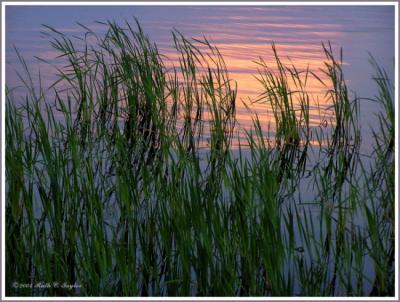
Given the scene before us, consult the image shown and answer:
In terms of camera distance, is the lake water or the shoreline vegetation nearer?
the shoreline vegetation

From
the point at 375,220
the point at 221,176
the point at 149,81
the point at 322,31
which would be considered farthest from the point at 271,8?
the point at 375,220

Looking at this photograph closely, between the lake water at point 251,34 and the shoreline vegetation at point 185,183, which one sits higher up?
the lake water at point 251,34

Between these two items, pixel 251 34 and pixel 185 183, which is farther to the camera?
pixel 251 34

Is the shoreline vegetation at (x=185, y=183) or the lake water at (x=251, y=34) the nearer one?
the shoreline vegetation at (x=185, y=183)

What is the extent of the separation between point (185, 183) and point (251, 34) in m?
2.20

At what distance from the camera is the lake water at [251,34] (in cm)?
609

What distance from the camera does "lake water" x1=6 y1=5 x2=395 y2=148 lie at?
609cm

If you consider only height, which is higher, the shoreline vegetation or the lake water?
the lake water

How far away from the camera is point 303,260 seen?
4.80 meters

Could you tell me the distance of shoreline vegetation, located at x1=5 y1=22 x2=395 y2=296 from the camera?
4.70 m

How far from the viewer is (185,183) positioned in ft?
16.4

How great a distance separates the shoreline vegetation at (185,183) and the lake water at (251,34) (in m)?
0.09

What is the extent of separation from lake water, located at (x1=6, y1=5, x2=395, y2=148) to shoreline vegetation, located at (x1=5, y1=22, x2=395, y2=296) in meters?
0.09

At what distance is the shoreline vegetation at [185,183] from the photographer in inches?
185
